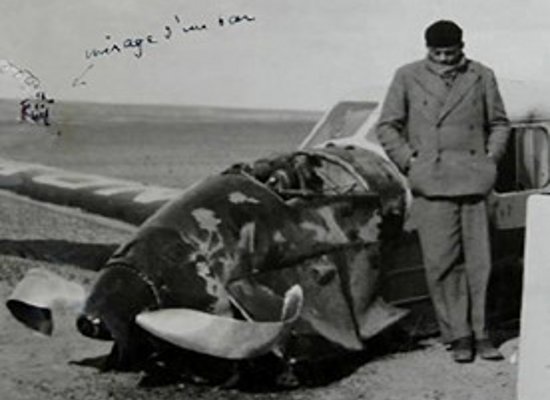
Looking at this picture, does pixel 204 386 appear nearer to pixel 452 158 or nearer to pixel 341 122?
pixel 452 158

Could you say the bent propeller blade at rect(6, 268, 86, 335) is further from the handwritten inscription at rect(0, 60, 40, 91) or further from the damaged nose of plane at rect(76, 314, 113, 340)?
the handwritten inscription at rect(0, 60, 40, 91)

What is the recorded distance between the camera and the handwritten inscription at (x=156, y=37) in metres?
2.60

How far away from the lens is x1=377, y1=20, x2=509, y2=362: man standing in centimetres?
224

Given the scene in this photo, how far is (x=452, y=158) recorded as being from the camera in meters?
2.23

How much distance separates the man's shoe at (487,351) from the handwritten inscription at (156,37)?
1038 mm

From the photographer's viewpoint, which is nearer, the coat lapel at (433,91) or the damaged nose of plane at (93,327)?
the damaged nose of plane at (93,327)

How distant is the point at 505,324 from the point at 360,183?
2.23ft

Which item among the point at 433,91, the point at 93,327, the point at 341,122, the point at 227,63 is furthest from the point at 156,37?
the point at 93,327

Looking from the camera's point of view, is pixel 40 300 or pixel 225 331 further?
pixel 40 300

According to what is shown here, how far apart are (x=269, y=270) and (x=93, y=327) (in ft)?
1.31

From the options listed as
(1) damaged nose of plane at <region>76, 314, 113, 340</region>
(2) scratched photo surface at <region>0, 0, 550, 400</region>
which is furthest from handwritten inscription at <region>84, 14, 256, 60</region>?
(1) damaged nose of plane at <region>76, 314, 113, 340</region>

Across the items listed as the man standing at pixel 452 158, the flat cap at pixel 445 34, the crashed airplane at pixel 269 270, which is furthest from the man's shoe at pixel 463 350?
the flat cap at pixel 445 34

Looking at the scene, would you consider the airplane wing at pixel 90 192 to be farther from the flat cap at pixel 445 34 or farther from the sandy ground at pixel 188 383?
the flat cap at pixel 445 34

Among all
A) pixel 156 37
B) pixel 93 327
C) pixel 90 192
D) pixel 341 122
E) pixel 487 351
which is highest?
pixel 156 37
